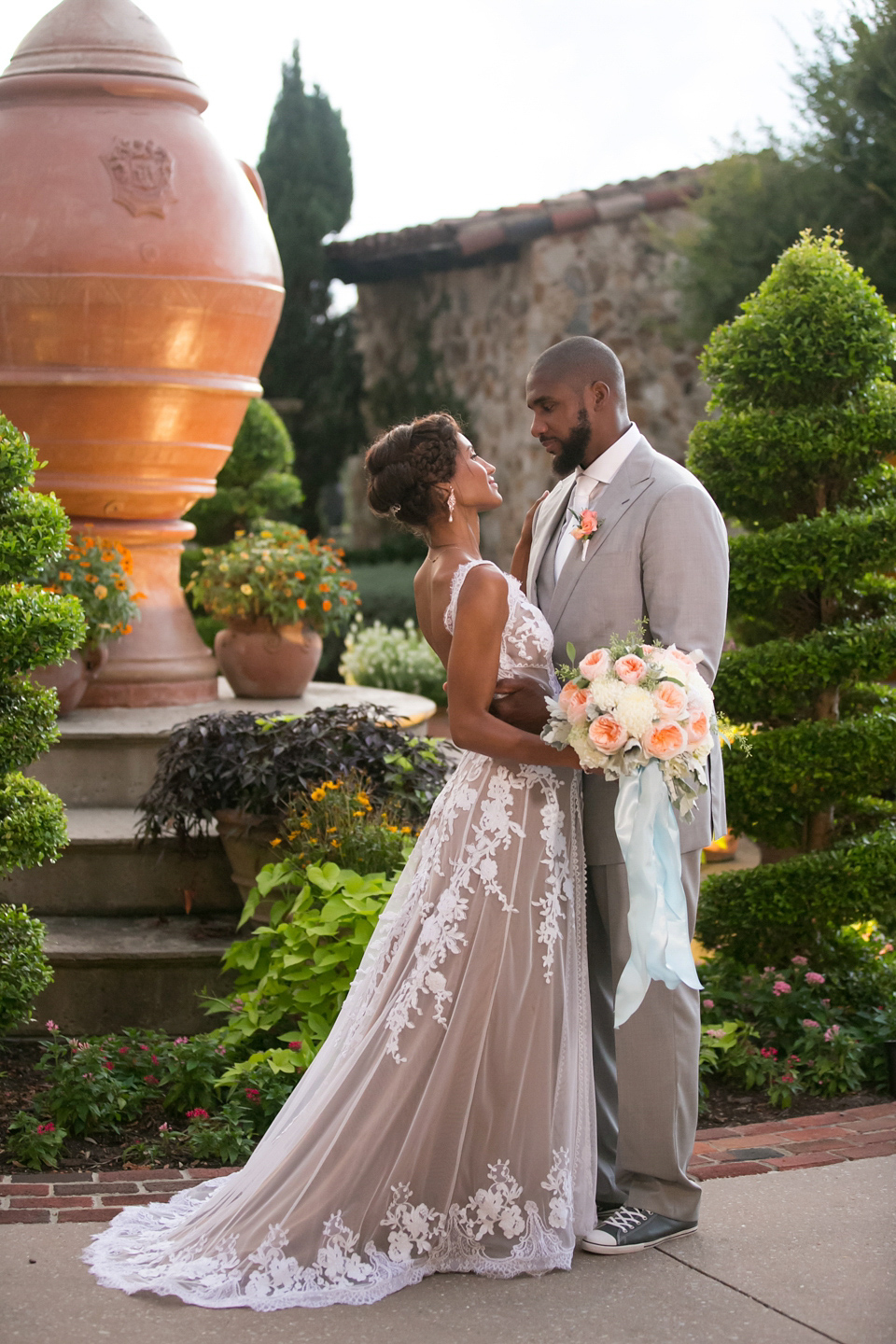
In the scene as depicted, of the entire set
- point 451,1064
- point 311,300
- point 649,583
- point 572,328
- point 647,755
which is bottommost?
point 451,1064

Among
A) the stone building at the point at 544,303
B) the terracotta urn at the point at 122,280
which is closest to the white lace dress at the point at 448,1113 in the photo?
the terracotta urn at the point at 122,280

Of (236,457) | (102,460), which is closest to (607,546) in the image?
(102,460)

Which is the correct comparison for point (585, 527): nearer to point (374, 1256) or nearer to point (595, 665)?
point (595, 665)

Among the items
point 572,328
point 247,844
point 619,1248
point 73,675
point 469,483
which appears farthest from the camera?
point 572,328

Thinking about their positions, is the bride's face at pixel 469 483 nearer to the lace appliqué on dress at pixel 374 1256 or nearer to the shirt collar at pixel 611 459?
the shirt collar at pixel 611 459

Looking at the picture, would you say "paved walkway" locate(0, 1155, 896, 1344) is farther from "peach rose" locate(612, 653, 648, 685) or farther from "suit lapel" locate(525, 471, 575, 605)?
"suit lapel" locate(525, 471, 575, 605)

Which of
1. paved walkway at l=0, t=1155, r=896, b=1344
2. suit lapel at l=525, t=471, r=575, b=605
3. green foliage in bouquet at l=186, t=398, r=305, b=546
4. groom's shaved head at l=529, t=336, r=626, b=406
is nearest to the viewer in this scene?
paved walkway at l=0, t=1155, r=896, b=1344

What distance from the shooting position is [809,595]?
4.73 m

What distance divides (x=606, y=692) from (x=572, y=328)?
10.3m

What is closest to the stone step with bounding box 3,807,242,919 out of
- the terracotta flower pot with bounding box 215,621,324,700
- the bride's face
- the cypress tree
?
the terracotta flower pot with bounding box 215,621,324,700

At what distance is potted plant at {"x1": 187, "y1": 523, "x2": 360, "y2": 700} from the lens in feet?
21.0

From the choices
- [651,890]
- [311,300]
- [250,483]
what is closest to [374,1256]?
[651,890]

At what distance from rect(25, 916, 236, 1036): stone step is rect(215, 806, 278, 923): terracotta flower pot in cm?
23

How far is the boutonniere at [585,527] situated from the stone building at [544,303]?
30.8 feet
